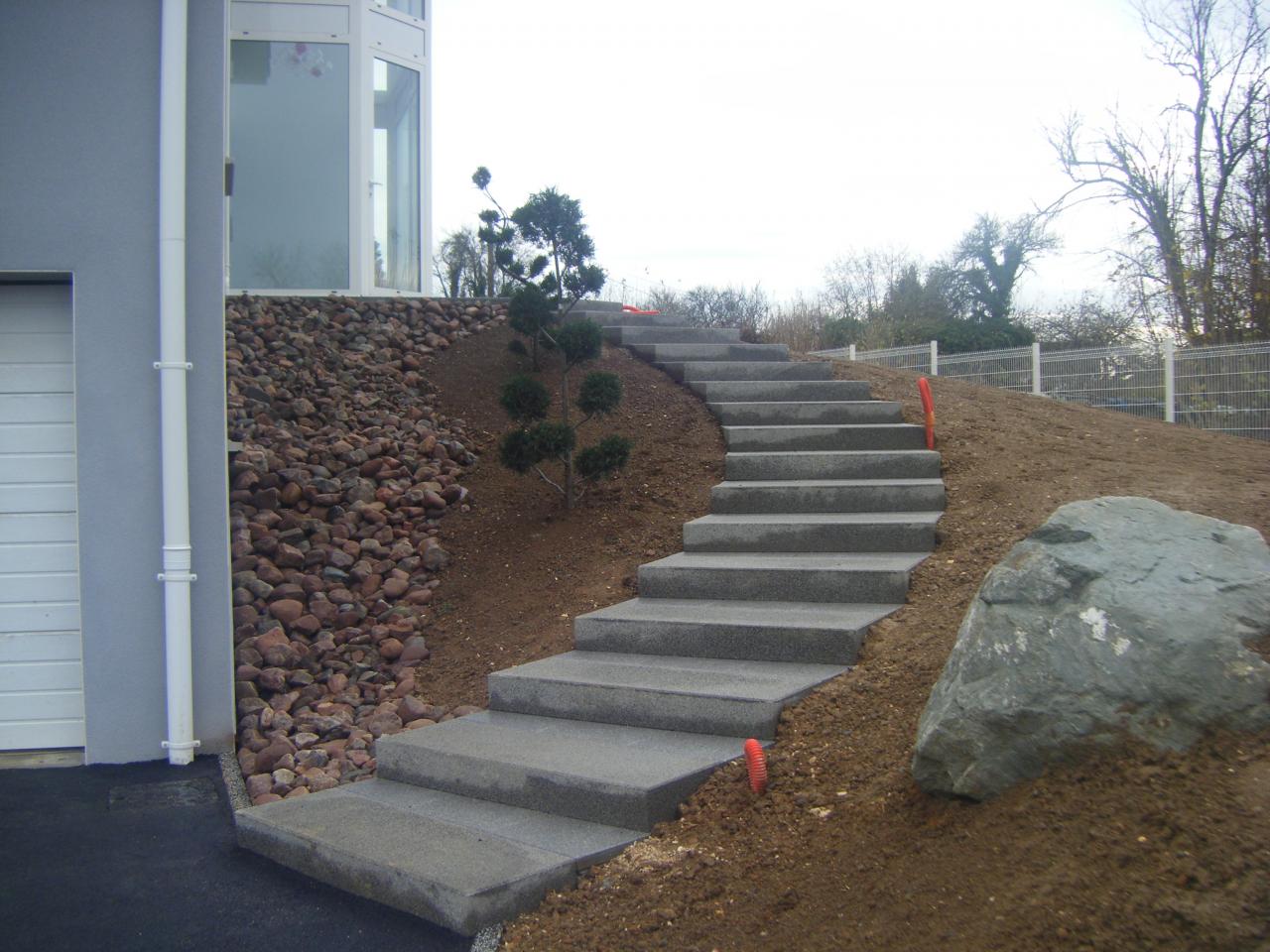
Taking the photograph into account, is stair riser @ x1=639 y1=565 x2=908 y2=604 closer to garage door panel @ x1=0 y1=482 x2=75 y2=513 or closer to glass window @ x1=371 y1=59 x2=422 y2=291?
garage door panel @ x1=0 y1=482 x2=75 y2=513

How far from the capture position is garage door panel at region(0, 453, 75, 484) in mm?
5473

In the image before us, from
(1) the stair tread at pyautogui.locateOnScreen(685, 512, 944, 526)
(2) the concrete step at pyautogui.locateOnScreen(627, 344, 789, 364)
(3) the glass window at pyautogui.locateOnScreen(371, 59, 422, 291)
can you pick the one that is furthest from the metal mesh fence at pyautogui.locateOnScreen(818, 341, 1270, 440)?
(3) the glass window at pyautogui.locateOnScreen(371, 59, 422, 291)

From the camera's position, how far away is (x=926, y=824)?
10.3 ft

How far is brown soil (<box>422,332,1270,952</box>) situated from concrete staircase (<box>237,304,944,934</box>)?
163 mm

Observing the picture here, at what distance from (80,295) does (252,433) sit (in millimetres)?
2443

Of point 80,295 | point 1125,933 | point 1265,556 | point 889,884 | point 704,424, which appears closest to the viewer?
point 1125,933

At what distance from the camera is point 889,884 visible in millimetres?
2969

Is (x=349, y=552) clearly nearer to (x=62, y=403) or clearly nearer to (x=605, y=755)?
(x=62, y=403)

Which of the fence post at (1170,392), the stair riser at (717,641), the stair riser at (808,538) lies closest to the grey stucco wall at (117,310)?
the stair riser at (717,641)

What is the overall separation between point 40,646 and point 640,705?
3322 millimetres

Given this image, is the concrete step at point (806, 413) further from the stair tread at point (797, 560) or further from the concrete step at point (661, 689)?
the concrete step at point (661, 689)

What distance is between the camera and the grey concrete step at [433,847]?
3.47 meters

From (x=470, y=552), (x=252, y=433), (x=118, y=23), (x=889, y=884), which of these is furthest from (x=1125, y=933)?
(x=252, y=433)

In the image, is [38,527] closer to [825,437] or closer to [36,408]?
[36,408]
